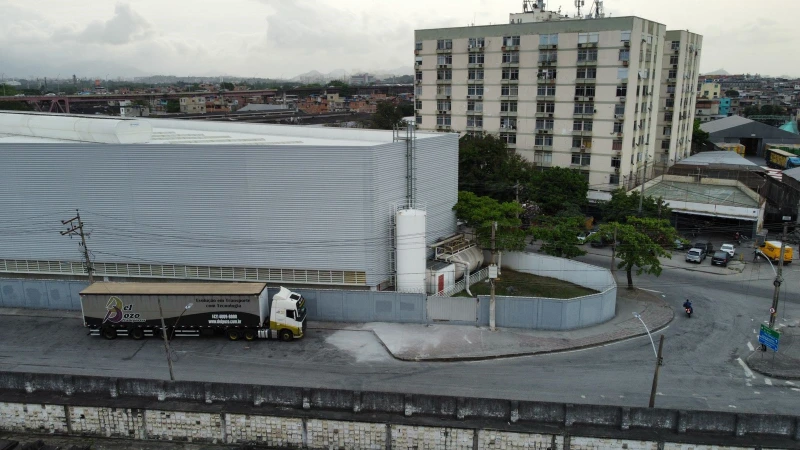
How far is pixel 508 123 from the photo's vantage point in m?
56.7

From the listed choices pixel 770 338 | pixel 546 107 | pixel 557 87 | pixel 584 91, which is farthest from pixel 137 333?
pixel 584 91

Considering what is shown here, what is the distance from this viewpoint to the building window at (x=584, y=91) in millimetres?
51425

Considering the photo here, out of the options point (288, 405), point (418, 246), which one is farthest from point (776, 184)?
point (288, 405)

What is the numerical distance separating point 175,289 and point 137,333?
9.88 ft

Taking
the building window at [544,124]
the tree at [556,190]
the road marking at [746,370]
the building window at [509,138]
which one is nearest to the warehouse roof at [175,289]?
the road marking at [746,370]

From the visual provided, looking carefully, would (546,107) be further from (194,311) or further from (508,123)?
(194,311)

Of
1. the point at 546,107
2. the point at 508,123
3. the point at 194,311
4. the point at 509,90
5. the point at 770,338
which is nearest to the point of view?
the point at 770,338

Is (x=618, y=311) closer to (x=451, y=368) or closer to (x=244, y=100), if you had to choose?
(x=451, y=368)

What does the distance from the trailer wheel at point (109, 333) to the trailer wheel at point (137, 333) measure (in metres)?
0.85

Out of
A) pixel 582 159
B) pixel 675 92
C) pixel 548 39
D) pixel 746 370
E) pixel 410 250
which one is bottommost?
pixel 746 370

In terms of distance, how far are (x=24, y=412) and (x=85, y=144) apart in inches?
671

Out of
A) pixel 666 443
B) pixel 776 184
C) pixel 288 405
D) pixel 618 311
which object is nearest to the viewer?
pixel 666 443

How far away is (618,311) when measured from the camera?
31.5 m

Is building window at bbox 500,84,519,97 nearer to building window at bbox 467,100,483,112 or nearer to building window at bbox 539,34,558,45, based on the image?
building window at bbox 467,100,483,112
